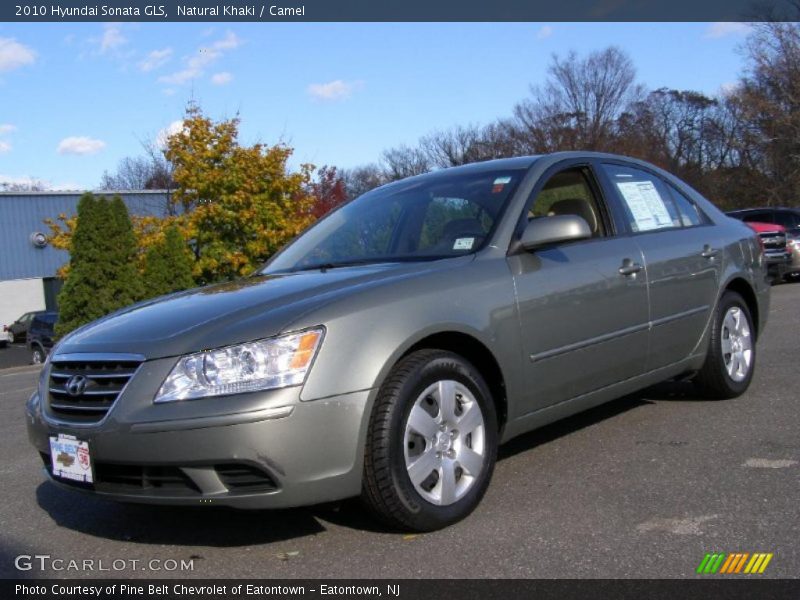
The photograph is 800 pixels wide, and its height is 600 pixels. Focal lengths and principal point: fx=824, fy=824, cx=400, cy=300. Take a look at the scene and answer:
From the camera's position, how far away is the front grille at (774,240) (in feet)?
55.5

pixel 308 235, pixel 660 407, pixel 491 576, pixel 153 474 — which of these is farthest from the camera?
pixel 660 407

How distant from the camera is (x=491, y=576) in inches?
114

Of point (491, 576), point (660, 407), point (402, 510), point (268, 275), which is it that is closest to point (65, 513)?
point (268, 275)

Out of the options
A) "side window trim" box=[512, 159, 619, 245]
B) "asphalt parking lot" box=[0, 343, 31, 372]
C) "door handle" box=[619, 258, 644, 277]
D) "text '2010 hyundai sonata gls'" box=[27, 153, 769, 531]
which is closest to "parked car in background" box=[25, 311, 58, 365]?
"asphalt parking lot" box=[0, 343, 31, 372]

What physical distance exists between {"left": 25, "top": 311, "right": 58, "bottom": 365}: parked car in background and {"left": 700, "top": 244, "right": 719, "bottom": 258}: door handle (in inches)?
812

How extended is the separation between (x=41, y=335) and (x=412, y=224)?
832 inches

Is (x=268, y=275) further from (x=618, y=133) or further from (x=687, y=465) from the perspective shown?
(x=618, y=133)

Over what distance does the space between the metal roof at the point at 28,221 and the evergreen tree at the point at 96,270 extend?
1940 cm

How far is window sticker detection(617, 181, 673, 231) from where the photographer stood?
16.0ft

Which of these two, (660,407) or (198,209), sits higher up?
(198,209)

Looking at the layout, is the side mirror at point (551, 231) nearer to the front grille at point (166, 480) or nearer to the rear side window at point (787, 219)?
the front grille at point (166, 480)

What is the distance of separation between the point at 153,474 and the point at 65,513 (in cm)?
123

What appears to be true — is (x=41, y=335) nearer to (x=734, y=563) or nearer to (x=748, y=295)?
(x=748, y=295)

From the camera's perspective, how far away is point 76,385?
130 inches
